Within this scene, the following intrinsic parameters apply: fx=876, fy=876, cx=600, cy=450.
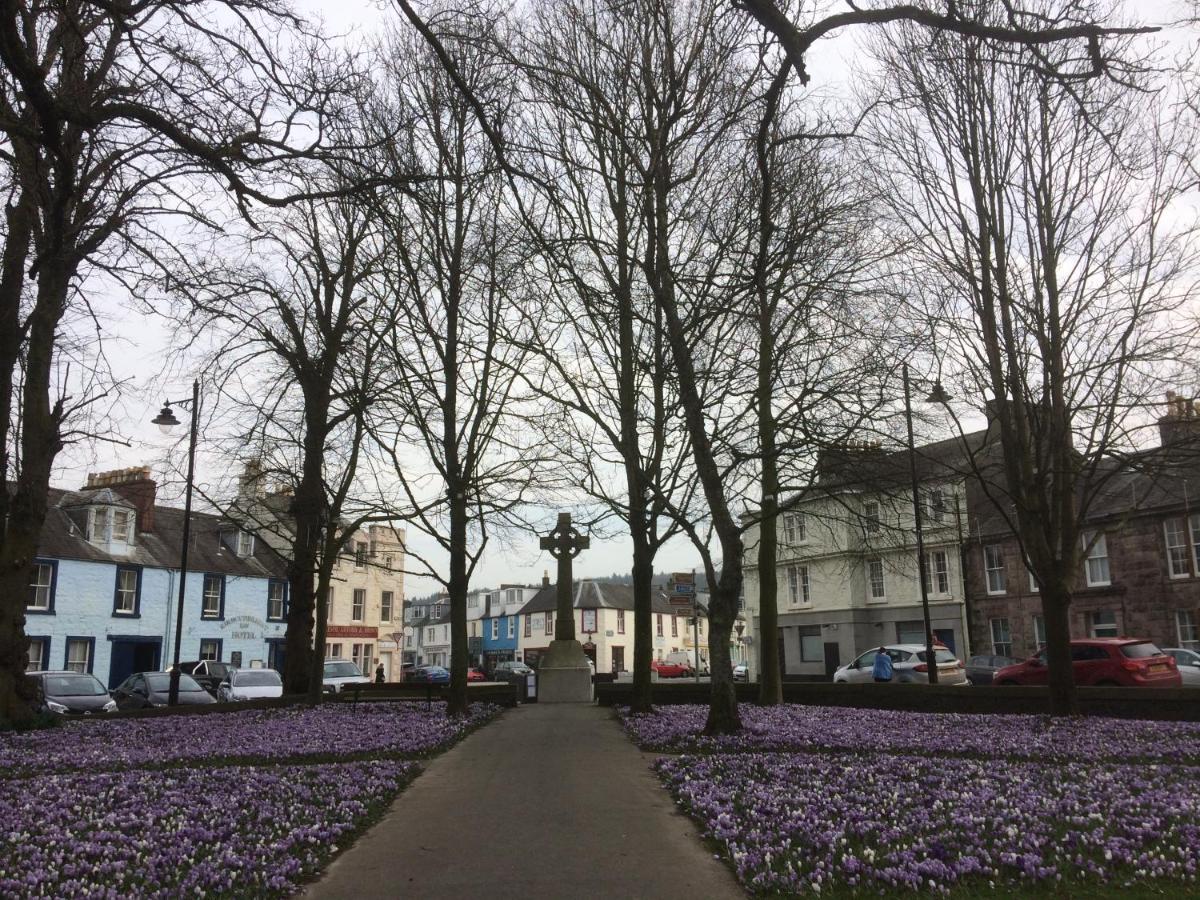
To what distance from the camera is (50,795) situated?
26.9 feet

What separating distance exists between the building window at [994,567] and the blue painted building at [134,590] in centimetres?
3199

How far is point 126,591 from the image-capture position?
4028 centimetres

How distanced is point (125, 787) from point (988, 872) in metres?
7.74

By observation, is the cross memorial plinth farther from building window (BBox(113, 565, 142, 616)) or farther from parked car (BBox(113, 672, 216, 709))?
building window (BBox(113, 565, 142, 616))

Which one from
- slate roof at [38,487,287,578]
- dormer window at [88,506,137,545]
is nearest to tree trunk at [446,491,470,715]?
slate roof at [38,487,287,578]

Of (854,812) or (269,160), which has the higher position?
(269,160)

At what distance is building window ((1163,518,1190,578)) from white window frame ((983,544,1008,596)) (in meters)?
7.68

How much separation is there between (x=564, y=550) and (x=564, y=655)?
8.82 feet

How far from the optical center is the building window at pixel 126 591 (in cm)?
3972

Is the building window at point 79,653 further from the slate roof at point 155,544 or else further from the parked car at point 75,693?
the parked car at point 75,693

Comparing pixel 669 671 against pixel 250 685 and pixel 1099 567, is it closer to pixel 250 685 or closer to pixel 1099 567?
pixel 1099 567

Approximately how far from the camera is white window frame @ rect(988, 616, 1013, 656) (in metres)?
40.0

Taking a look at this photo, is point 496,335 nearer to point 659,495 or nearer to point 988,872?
point 659,495

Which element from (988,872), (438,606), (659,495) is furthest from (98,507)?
(438,606)
